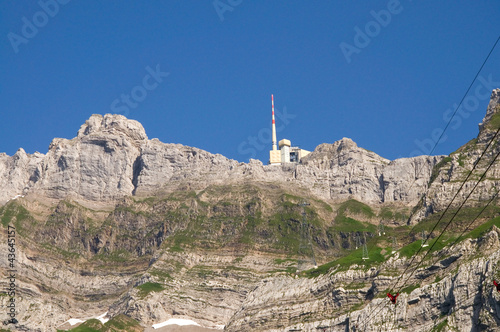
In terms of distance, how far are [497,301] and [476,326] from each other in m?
10.7

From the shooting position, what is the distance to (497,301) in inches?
7347

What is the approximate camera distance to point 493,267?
198875 millimetres

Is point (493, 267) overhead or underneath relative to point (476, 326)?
overhead

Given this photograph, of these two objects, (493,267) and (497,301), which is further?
(493,267)

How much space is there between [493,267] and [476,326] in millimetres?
13130

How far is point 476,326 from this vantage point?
195 m

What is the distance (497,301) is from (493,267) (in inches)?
535
